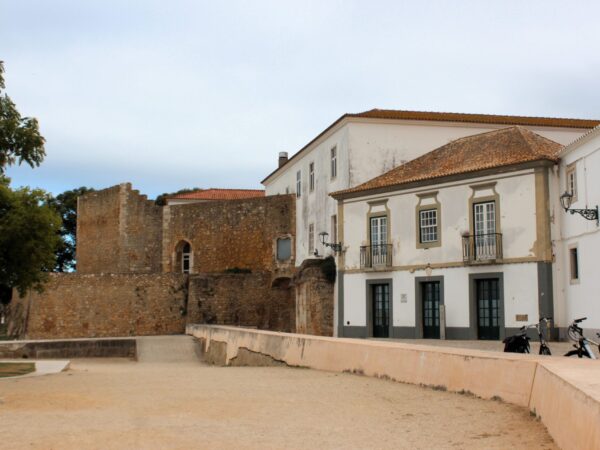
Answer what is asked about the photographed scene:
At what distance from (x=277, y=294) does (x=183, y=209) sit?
858cm

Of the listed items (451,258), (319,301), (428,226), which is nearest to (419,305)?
(451,258)

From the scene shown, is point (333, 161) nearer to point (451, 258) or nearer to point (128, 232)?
point (451, 258)

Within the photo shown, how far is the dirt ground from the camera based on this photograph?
248 inches

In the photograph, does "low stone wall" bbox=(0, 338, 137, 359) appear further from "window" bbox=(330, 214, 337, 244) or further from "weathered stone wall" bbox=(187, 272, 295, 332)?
"window" bbox=(330, 214, 337, 244)

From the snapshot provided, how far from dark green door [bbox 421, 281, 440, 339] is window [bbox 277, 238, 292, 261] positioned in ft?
40.4

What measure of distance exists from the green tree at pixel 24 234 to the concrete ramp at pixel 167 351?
30.5ft

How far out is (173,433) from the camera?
6.70m

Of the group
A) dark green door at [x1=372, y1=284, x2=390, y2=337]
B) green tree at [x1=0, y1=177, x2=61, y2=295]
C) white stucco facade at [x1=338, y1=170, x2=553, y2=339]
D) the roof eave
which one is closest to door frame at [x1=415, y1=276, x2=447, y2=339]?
white stucco facade at [x1=338, y1=170, x2=553, y2=339]

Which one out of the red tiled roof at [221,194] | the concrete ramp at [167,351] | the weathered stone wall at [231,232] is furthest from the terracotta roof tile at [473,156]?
the red tiled roof at [221,194]

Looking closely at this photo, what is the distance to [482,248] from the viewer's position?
22969mm

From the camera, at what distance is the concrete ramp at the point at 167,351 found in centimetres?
2462

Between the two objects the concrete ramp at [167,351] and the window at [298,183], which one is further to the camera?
the window at [298,183]

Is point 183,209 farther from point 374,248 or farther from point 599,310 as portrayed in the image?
point 599,310

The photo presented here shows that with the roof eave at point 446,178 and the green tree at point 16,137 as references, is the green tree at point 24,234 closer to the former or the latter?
the green tree at point 16,137
